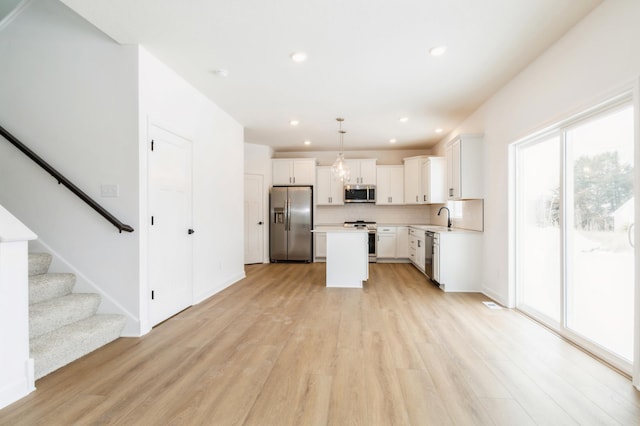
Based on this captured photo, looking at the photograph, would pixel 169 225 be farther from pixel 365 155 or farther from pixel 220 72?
pixel 365 155

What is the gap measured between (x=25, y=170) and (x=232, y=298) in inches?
104

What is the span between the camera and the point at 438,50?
119 inches

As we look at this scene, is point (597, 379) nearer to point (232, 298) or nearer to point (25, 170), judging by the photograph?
point (232, 298)

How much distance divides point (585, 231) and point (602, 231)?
0.18 metres

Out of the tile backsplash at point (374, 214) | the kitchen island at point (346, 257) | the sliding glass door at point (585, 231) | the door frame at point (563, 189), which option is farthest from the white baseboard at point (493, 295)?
the tile backsplash at point (374, 214)

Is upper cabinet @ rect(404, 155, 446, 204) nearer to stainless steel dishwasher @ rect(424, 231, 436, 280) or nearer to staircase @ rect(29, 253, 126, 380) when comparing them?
stainless steel dishwasher @ rect(424, 231, 436, 280)

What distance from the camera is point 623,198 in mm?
2307

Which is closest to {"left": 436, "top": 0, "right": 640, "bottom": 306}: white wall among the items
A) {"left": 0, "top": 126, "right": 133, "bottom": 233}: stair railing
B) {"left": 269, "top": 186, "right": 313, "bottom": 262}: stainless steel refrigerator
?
{"left": 269, "top": 186, "right": 313, "bottom": 262}: stainless steel refrigerator

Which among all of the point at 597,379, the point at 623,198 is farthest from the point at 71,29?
the point at 597,379

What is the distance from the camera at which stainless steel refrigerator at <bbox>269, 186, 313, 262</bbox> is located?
7.22m

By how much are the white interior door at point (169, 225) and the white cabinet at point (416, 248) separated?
4.19 m

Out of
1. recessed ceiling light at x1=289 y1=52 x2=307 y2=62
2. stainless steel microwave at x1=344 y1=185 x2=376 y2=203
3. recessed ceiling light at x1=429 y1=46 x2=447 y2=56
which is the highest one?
recessed ceiling light at x1=289 y1=52 x2=307 y2=62

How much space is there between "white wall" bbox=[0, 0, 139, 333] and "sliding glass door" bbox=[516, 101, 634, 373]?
13.5ft

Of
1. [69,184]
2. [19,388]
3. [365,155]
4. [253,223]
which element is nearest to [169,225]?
[69,184]
